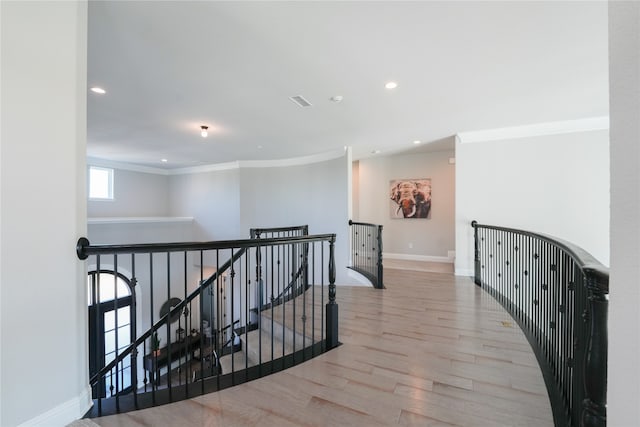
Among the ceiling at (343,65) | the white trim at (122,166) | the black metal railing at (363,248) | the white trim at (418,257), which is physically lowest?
the white trim at (418,257)

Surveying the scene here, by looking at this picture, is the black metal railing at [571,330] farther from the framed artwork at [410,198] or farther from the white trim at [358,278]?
the framed artwork at [410,198]

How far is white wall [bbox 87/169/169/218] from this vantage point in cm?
743

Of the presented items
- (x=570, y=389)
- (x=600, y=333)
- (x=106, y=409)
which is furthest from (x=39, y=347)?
(x=570, y=389)

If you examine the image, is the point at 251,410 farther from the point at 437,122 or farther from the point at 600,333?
the point at 437,122

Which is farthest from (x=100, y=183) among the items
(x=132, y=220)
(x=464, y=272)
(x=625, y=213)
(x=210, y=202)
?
(x=625, y=213)

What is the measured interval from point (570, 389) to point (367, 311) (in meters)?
2.25

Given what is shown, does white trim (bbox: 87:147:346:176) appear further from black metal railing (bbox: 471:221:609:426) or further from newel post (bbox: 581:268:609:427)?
newel post (bbox: 581:268:609:427)

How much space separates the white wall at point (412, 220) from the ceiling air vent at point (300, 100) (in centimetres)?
448

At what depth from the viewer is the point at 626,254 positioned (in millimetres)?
598

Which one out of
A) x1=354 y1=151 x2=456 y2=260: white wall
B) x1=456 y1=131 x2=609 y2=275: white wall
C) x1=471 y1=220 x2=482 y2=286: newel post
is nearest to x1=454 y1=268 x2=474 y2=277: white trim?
x1=456 y1=131 x2=609 y2=275: white wall

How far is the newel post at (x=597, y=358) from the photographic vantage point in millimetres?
949

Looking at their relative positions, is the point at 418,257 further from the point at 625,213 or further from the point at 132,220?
the point at 132,220

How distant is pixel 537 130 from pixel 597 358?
4.99 metres

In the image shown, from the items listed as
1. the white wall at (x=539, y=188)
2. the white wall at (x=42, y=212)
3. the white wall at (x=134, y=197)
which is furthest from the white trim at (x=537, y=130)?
the white wall at (x=134, y=197)
